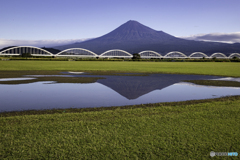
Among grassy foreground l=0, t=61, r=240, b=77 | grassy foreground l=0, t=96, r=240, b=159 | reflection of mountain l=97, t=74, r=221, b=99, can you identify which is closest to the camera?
grassy foreground l=0, t=96, r=240, b=159

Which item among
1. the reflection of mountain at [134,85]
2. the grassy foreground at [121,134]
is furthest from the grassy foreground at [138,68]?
the grassy foreground at [121,134]

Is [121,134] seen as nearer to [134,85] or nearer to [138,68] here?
[134,85]

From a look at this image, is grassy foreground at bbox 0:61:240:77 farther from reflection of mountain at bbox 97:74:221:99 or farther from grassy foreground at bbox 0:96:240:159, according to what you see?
grassy foreground at bbox 0:96:240:159

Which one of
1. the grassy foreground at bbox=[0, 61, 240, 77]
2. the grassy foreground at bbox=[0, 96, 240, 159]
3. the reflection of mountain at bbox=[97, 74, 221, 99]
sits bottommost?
the grassy foreground at bbox=[0, 96, 240, 159]

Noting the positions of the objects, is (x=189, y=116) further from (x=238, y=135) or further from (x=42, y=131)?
(x=42, y=131)

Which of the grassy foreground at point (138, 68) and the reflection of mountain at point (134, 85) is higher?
the grassy foreground at point (138, 68)

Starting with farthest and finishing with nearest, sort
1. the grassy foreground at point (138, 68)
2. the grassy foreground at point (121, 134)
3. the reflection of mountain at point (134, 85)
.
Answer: the grassy foreground at point (138, 68), the reflection of mountain at point (134, 85), the grassy foreground at point (121, 134)

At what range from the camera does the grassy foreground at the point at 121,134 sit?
547 centimetres

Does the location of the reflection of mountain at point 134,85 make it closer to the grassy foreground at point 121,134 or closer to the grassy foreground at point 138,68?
the grassy foreground at point 121,134

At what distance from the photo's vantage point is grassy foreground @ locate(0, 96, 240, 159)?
5.47 m

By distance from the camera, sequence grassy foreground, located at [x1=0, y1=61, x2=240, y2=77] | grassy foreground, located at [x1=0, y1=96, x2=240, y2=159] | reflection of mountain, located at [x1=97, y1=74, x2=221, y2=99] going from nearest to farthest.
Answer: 1. grassy foreground, located at [x1=0, y1=96, x2=240, y2=159]
2. reflection of mountain, located at [x1=97, y1=74, x2=221, y2=99]
3. grassy foreground, located at [x1=0, y1=61, x2=240, y2=77]

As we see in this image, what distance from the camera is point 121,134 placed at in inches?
261

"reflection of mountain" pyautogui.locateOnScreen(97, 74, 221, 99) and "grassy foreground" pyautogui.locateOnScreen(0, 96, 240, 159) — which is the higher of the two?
"reflection of mountain" pyautogui.locateOnScreen(97, 74, 221, 99)

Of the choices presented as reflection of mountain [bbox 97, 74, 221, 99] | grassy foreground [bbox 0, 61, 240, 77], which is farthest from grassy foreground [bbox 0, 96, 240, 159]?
grassy foreground [bbox 0, 61, 240, 77]
